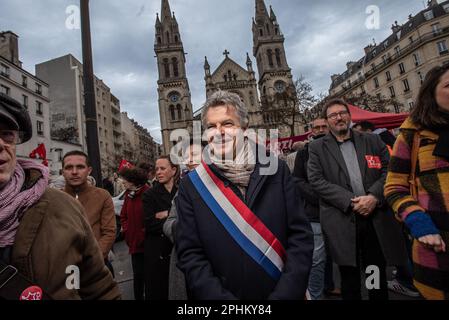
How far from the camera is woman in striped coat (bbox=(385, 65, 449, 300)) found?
4.72ft

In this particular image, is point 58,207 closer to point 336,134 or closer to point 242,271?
point 242,271

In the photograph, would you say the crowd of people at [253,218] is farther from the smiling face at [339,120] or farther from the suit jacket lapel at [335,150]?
the smiling face at [339,120]

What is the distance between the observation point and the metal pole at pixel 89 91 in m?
3.39

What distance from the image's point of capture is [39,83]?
33.1 m

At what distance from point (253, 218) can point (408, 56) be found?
46084mm

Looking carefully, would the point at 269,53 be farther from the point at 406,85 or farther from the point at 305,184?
the point at 305,184

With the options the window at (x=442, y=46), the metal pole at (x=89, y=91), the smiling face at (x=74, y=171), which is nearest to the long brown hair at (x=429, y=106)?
the smiling face at (x=74, y=171)

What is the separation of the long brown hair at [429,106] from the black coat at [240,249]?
0.93 meters

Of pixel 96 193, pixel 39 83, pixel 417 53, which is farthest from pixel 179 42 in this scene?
pixel 96 193

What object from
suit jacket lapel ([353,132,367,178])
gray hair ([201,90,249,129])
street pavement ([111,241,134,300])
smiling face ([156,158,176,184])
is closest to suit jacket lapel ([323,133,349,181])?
suit jacket lapel ([353,132,367,178])

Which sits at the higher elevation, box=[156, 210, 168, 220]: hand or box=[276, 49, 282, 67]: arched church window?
box=[276, 49, 282, 67]: arched church window

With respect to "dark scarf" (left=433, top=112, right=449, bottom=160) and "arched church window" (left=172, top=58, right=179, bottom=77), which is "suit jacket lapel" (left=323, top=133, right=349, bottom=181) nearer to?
"dark scarf" (left=433, top=112, right=449, bottom=160)

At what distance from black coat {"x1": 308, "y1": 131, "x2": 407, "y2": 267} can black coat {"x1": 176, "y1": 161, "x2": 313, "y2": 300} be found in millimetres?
931
